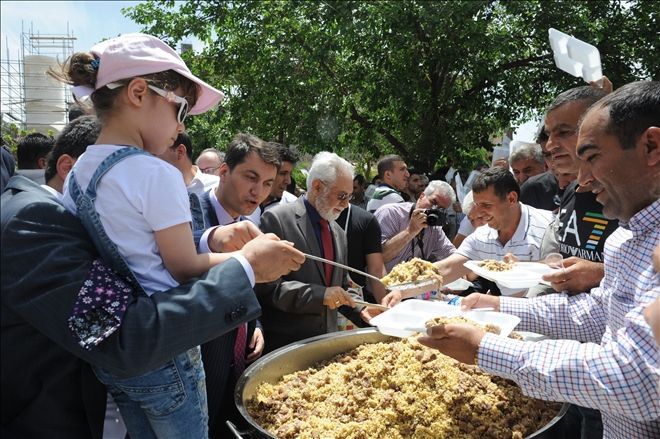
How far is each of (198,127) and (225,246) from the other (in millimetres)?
13482

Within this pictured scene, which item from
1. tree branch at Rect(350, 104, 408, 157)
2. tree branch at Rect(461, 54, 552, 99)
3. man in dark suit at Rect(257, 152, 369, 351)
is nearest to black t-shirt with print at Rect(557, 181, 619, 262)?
man in dark suit at Rect(257, 152, 369, 351)

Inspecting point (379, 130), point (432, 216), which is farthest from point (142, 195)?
point (379, 130)

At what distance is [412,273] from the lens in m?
2.85

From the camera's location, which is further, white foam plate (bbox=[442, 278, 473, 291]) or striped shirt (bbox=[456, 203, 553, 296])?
white foam plate (bbox=[442, 278, 473, 291])

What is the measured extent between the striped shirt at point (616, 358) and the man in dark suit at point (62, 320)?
0.80 metres

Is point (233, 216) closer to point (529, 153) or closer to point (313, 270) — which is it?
point (313, 270)

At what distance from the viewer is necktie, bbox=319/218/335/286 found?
305cm

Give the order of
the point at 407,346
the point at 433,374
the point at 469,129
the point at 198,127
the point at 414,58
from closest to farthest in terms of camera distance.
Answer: the point at 433,374, the point at 407,346, the point at 414,58, the point at 469,129, the point at 198,127

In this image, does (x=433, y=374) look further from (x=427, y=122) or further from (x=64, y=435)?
(x=427, y=122)

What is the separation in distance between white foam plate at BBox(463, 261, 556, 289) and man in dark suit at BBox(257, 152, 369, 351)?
69 cm

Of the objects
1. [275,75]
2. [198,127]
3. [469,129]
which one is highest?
[275,75]

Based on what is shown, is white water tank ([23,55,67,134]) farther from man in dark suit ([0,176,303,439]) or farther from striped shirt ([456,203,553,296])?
man in dark suit ([0,176,303,439])

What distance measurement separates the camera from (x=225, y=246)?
1554mm

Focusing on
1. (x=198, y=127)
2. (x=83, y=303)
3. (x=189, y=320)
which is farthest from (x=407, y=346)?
(x=198, y=127)
